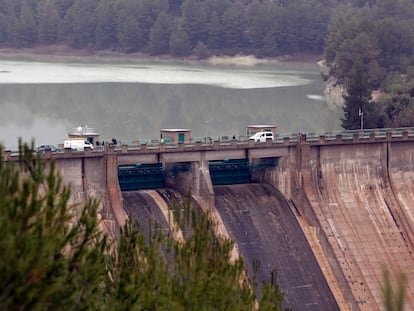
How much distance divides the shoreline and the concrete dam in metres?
97.5

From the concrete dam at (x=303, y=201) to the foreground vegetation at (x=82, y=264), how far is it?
21619 millimetres

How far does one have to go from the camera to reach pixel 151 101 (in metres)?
101

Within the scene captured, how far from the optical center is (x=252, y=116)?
9150 centimetres

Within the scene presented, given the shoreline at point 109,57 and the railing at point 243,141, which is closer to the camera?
the railing at point 243,141

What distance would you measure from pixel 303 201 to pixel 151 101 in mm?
48306

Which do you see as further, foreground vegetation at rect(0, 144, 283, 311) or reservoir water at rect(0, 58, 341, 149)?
reservoir water at rect(0, 58, 341, 149)

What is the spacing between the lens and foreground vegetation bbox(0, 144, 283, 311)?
19906mm

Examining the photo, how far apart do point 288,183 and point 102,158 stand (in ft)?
33.6

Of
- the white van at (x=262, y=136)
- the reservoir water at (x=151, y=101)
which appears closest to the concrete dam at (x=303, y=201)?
the white van at (x=262, y=136)

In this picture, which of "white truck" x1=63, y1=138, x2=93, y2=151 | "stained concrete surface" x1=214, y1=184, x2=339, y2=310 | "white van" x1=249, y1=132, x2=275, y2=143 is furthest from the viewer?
"white van" x1=249, y1=132, x2=275, y2=143

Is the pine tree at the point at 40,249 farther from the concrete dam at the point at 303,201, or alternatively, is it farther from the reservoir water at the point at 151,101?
the reservoir water at the point at 151,101

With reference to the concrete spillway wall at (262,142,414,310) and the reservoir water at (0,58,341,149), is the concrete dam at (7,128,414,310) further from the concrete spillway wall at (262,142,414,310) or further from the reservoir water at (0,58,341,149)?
the reservoir water at (0,58,341,149)

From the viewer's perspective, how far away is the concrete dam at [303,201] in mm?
49000

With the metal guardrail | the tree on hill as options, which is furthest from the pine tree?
the tree on hill
